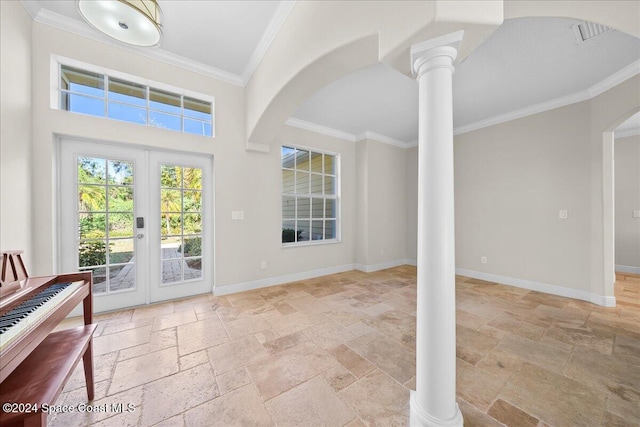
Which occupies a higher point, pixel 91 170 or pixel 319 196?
pixel 91 170

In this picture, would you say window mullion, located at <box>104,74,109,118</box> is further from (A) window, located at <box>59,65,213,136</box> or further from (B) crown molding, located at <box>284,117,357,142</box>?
(B) crown molding, located at <box>284,117,357,142</box>

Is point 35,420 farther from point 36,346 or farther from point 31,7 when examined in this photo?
point 31,7

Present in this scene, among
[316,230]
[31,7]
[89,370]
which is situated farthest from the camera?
[316,230]

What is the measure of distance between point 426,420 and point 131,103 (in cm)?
413

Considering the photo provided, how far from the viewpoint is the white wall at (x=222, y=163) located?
93.9 inches

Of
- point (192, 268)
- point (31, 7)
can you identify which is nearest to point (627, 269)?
point (192, 268)

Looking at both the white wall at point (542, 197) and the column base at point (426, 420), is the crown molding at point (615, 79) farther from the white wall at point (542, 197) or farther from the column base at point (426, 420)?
the column base at point (426, 420)

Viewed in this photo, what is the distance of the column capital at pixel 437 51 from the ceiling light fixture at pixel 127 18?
1.73 metres

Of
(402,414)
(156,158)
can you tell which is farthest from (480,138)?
(156,158)

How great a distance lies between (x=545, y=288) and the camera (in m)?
3.64

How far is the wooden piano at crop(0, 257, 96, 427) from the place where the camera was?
841 millimetres

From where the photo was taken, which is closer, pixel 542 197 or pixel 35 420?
pixel 35 420

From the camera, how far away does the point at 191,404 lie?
58.5 inches

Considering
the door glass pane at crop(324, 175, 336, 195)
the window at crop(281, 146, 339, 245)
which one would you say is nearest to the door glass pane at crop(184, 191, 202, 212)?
the window at crop(281, 146, 339, 245)
